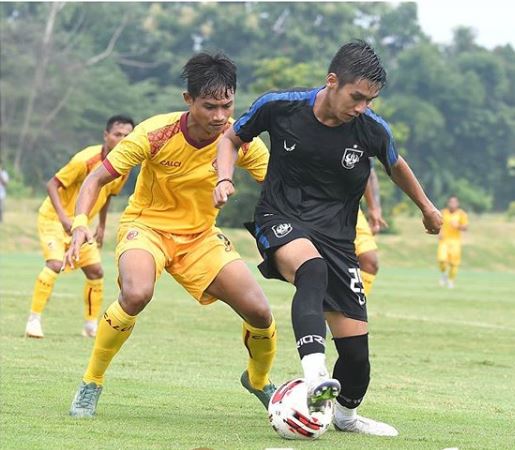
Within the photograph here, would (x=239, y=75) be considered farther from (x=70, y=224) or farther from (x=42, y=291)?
(x=70, y=224)

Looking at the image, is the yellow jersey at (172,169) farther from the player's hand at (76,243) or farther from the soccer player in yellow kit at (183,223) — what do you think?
the player's hand at (76,243)

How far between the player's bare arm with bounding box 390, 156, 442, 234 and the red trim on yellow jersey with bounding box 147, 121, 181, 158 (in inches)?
55.9

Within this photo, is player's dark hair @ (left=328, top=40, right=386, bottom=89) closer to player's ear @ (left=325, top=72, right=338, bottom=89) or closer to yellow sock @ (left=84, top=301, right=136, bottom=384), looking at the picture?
player's ear @ (left=325, top=72, right=338, bottom=89)

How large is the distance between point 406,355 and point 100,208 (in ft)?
11.1

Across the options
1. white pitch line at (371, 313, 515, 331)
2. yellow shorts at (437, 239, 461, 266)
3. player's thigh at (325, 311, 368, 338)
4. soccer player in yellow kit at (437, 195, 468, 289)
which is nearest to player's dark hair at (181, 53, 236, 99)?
player's thigh at (325, 311, 368, 338)

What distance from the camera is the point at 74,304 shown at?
66.0ft

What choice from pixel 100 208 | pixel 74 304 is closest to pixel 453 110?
pixel 74 304

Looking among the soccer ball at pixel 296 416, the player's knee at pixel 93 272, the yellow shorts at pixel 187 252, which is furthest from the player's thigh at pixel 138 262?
the player's knee at pixel 93 272

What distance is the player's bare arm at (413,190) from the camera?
8.09m

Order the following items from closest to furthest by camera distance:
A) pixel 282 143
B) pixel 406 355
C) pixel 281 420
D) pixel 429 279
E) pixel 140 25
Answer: pixel 281 420 → pixel 282 143 → pixel 406 355 → pixel 429 279 → pixel 140 25

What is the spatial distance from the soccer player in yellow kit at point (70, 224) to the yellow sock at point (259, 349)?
15.6 ft

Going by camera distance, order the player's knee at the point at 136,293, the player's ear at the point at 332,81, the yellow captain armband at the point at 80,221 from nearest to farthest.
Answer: the player's ear at the point at 332,81
the yellow captain armband at the point at 80,221
the player's knee at the point at 136,293

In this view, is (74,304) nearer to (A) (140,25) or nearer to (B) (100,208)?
(B) (100,208)

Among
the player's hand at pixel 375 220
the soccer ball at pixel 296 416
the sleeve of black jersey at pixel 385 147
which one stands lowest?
the soccer ball at pixel 296 416
